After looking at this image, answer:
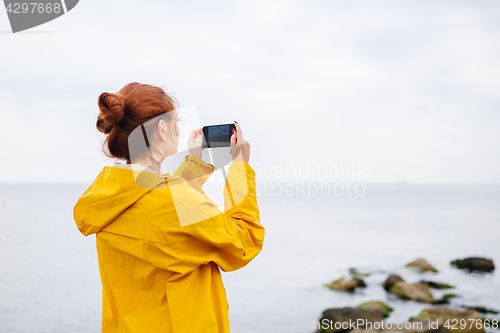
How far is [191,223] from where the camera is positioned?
1.20m

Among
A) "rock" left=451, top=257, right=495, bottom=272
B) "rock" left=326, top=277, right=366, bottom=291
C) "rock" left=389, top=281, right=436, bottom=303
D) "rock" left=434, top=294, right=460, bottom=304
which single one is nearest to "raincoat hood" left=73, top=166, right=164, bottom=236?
"rock" left=389, top=281, right=436, bottom=303

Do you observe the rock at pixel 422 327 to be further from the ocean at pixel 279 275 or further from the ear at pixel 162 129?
the ear at pixel 162 129

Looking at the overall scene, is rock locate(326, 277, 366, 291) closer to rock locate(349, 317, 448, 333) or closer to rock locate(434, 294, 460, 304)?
rock locate(434, 294, 460, 304)

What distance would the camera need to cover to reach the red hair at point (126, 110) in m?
1.27

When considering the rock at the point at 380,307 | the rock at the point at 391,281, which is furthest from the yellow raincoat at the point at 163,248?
the rock at the point at 391,281

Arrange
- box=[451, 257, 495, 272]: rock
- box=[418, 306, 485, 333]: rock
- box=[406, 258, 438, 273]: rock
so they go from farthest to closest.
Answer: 1. box=[406, 258, 438, 273]: rock
2. box=[451, 257, 495, 272]: rock
3. box=[418, 306, 485, 333]: rock

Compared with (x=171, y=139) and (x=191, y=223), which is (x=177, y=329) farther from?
(x=171, y=139)

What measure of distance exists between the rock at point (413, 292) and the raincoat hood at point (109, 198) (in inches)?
413

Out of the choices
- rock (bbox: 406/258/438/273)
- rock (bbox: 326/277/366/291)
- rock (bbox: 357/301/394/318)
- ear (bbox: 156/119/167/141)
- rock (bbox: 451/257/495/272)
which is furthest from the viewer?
rock (bbox: 406/258/438/273)

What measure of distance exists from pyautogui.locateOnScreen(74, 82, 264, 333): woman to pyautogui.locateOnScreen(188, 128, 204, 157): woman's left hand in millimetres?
185

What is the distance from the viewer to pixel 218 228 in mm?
1242

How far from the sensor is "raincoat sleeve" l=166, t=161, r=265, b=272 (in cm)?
121

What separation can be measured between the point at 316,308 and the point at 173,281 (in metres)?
10.6

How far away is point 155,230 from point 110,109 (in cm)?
50
